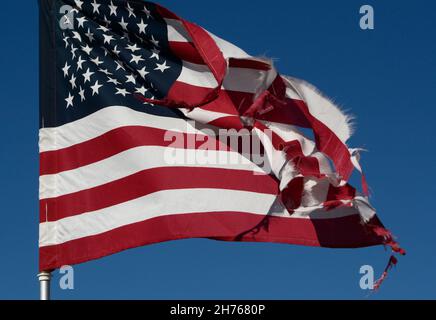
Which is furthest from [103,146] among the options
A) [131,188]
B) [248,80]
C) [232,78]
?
[248,80]

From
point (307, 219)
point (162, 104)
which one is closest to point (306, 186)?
point (307, 219)

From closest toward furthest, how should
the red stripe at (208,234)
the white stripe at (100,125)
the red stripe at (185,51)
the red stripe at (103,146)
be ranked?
the red stripe at (208,234), the red stripe at (103,146), the white stripe at (100,125), the red stripe at (185,51)

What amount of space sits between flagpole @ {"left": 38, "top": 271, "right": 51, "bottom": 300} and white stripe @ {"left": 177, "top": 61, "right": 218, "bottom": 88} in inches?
110

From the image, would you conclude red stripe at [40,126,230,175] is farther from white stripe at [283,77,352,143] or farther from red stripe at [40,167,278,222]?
white stripe at [283,77,352,143]

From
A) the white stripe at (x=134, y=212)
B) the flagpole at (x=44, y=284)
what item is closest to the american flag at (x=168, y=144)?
the white stripe at (x=134, y=212)

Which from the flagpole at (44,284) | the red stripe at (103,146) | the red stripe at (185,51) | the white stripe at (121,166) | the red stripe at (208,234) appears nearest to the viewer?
the flagpole at (44,284)

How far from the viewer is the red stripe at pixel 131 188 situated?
17.8m

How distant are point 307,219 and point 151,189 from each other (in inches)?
66.1

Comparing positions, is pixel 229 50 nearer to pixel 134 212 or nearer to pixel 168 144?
pixel 168 144

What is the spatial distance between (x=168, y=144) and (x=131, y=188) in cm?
66

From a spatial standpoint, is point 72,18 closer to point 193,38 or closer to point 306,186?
point 193,38

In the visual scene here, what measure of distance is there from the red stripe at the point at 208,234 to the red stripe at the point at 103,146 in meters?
0.88

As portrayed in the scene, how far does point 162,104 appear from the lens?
58.8 feet

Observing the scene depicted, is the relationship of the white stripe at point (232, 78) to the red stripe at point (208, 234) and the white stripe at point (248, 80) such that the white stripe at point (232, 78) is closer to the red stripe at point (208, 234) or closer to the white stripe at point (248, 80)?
the white stripe at point (248, 80)
